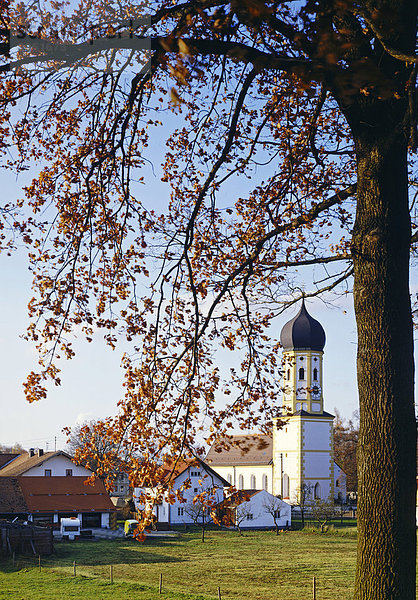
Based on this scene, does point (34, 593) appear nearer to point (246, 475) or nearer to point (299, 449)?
point (299, 449)

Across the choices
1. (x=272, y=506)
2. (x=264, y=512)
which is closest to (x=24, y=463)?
(x=264, y=512)

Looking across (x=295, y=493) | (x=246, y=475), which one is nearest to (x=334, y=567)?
(x=295, y=493)

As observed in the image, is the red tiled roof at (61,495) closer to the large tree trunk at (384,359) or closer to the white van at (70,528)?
the white van at (70,528)

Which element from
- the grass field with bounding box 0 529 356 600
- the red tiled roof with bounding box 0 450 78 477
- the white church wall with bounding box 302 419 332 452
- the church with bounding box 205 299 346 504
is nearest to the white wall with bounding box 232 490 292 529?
the grass field with bounding box 0 529 356 600

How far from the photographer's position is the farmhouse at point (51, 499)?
45000 millimetres

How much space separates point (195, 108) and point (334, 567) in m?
24.5

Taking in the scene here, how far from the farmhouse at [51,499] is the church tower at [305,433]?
71.2 feet

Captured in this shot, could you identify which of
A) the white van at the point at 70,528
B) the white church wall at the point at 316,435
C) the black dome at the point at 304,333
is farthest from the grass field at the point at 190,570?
the black dome at the point at 304,333

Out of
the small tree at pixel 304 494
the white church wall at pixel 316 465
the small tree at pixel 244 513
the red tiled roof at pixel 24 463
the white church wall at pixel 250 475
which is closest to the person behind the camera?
the small tree at pixel 244 513

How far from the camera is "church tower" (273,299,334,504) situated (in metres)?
66.1

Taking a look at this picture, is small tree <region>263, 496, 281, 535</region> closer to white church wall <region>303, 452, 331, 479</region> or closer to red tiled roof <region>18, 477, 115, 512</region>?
red tiled roof <region>18, 477, 115, 512</region>

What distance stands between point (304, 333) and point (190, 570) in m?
43.1

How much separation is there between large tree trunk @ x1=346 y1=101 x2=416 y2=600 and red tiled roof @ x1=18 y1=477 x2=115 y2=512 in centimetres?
4193

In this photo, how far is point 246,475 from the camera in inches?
2985
